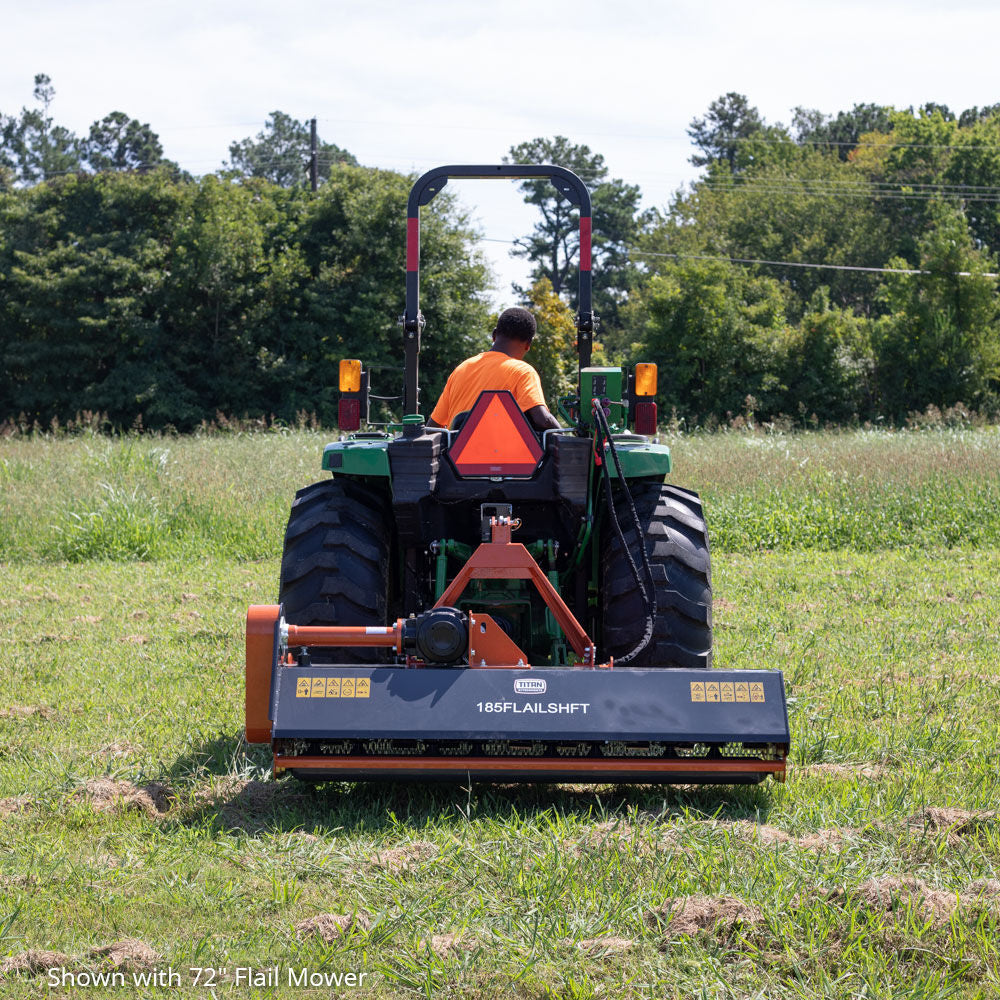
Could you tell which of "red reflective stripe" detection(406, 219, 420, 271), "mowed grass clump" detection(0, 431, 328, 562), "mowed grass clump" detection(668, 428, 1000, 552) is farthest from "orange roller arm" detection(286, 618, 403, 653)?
"mowed grass clump" detection(668, 428, 1000, 552)

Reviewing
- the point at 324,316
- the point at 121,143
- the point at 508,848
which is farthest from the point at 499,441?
the point at 121,143

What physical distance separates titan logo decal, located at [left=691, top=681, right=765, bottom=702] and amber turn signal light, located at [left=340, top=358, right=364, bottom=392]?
2000 mm

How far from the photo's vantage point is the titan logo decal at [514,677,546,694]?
4035mm

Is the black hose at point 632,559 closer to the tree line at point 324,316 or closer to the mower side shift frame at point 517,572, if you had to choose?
the mower side shift frame at point 517,572

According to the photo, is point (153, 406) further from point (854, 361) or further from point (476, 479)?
point (476, 479)

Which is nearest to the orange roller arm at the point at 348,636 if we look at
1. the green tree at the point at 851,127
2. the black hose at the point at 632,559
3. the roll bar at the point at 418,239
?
the black hose at the point at 632,559

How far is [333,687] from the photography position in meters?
4.08

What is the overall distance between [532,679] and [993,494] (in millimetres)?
9333

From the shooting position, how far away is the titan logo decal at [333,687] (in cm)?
406

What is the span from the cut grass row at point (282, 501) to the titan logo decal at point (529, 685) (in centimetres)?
695

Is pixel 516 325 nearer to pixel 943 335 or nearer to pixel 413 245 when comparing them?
pixel 413 245

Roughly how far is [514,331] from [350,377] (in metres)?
0.78

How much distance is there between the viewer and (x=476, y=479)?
15.9 ft

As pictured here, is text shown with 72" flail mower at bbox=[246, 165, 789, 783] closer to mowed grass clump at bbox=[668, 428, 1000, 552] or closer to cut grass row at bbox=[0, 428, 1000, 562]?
cut grass row at bbox=[0, 428, 1000, 562]
